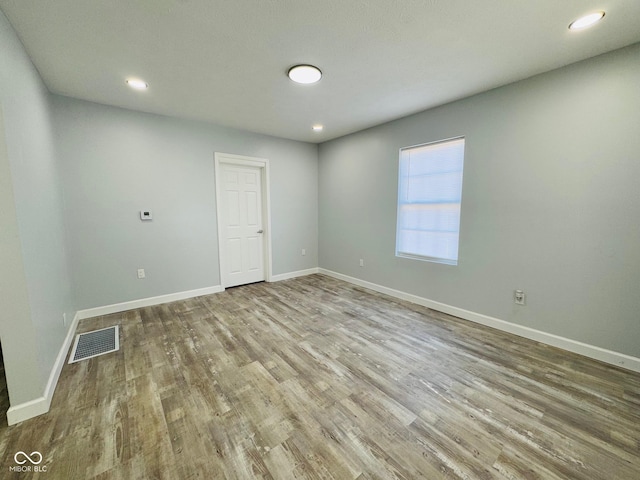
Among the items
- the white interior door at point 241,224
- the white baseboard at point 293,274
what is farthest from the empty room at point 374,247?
the white baseboard at point 293,274

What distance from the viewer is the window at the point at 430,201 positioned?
9.84 feet

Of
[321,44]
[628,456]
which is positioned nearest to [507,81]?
[321,44]

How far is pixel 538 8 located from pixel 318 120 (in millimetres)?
2394

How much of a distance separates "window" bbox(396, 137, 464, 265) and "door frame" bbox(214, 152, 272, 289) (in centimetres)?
219

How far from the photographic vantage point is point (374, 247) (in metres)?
3.97

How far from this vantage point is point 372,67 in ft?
7.14

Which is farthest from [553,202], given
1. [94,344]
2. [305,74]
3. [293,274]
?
[94,344]

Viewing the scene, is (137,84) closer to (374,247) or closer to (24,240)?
(24,240)

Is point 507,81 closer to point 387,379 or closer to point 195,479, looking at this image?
point 387,379

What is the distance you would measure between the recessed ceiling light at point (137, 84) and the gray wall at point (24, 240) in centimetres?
66

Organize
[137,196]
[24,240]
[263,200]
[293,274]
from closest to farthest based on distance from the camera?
[24,240] < [137,196] < [263,200] < [293,274]

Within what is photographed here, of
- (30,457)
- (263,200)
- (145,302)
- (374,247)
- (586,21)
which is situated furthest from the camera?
(263,200)

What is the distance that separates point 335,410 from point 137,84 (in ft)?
11.1

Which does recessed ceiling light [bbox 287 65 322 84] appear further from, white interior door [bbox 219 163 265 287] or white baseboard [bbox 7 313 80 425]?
white baseboard [bbox 7 313 80 425]
